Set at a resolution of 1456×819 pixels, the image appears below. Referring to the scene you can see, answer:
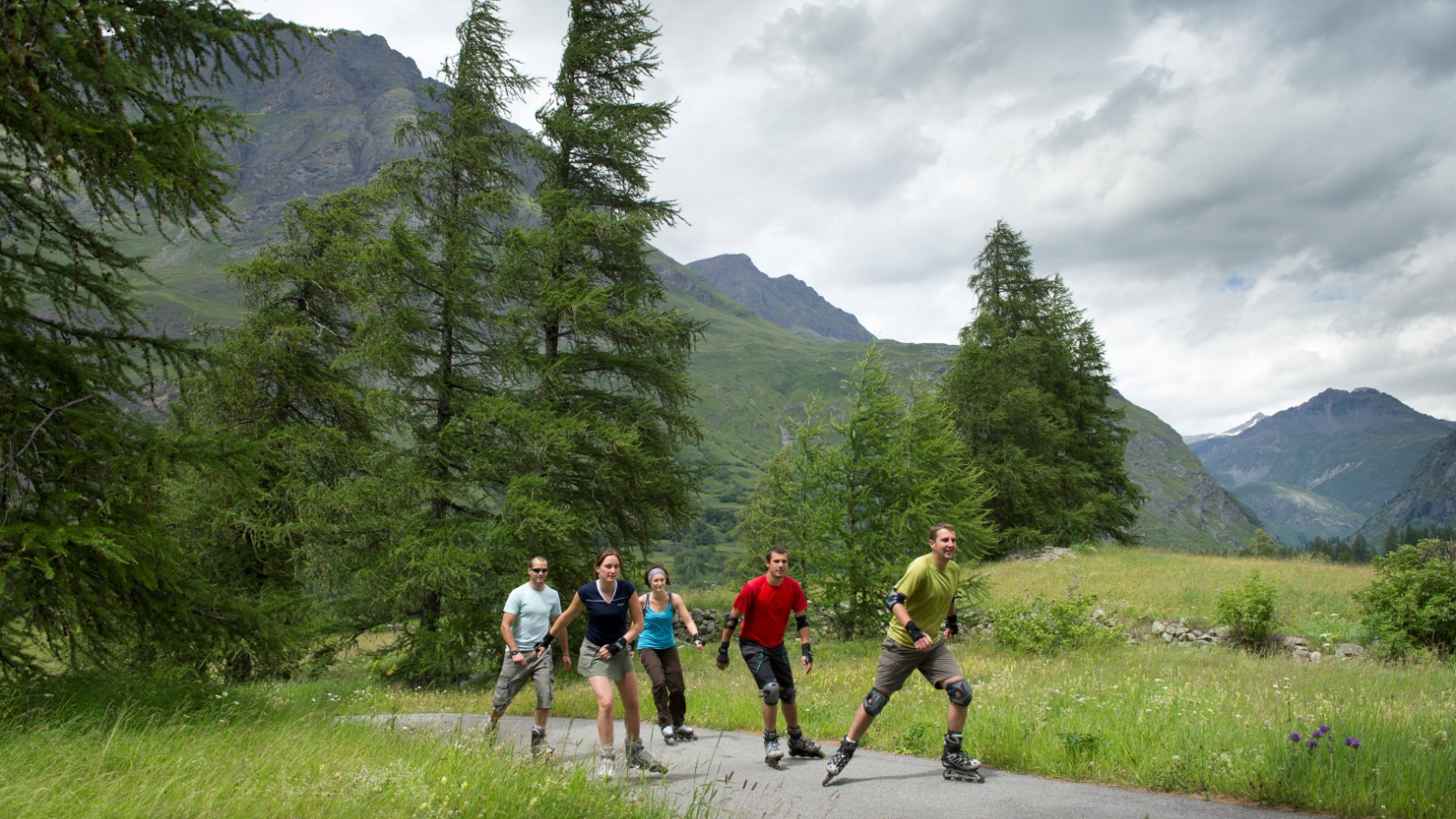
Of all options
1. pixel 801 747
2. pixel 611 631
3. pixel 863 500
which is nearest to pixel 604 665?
pixel 611 631

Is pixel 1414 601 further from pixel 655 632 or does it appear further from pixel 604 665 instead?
pixel 604 665

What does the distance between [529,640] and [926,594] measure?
14.4 ft

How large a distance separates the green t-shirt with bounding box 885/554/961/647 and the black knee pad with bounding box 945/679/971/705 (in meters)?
0.48

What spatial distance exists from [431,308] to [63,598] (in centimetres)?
989

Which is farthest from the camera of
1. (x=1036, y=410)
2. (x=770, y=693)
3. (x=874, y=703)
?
(x=1036, y=410)

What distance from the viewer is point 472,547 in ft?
45.3

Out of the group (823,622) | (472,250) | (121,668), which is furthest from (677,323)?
(121,668)

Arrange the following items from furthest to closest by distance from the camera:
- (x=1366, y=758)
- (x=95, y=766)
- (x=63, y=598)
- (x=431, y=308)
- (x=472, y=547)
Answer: (x=431, y=308), (x=472, y=547), (x=63, y=598), (x=1366, y=758), (x=95, y=766)

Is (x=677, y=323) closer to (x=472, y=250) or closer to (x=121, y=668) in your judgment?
(x=472, y=250)

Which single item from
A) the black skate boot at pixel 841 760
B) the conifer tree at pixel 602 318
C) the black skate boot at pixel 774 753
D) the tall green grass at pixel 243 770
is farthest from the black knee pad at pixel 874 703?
the conifer tree at pixel 602 318

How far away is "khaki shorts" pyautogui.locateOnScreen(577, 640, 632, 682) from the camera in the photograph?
750 cm

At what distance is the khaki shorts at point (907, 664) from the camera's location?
22.6ft

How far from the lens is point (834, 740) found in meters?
9.02

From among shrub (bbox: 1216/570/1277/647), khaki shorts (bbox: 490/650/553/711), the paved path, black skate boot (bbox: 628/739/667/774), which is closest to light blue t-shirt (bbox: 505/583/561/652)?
khaki shorts (bbox: 490/650/553/711)
